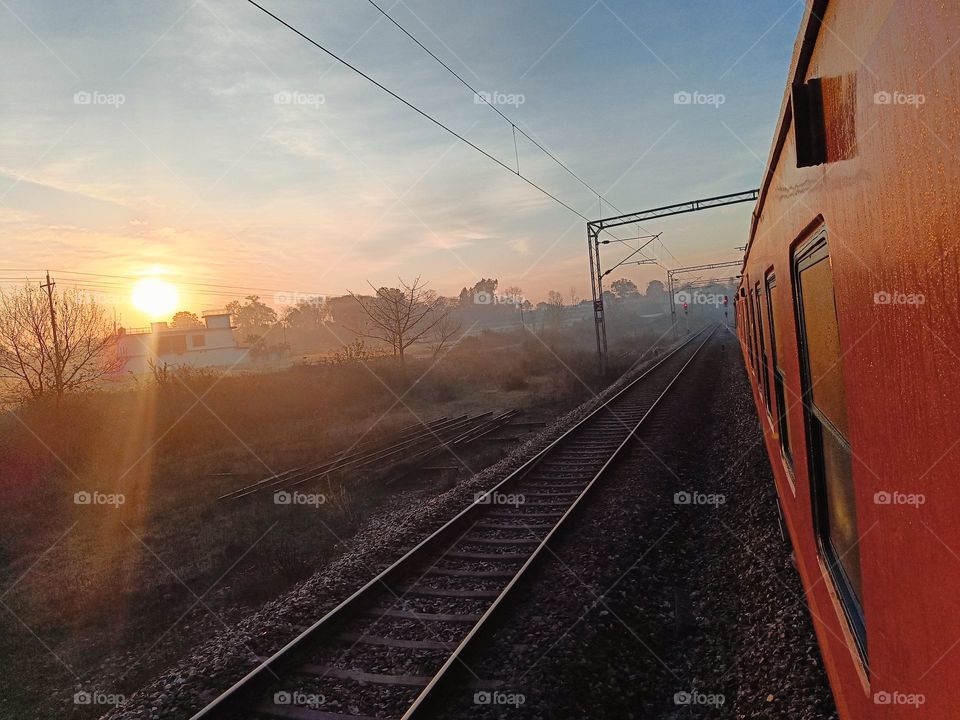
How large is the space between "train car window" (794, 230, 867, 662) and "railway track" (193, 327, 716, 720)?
2938 mm

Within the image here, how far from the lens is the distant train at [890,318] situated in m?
0.98

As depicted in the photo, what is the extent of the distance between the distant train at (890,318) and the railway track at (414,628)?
3.18 m

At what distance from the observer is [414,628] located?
17.5 feet

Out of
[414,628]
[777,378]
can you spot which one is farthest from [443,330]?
[777,378]

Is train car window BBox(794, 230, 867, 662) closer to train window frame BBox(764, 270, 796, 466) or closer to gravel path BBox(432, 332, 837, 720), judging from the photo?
train window frame BBox(764, 270, 796, 466)

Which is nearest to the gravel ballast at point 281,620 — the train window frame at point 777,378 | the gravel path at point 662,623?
the gravel path at point 662,623

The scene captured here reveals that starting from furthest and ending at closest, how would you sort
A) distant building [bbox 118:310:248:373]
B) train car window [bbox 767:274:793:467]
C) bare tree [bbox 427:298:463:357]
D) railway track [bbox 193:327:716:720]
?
distant building [bbox 118:310:248:373], bare tree [bbox 427:298:463:357], train car window [bbox 767:274:793:467], railway track [bbox 193:327:716:720]

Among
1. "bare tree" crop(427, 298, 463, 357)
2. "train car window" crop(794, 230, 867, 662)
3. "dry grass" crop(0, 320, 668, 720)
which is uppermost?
"bare tree" crop(427, 298, 463, 357)

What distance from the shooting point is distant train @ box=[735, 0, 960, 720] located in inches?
38.4

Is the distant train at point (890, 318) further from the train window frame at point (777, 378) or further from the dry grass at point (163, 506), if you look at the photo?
the dry grass at point (163, 506)

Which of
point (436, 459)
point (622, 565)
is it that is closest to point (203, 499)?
point (436, 459)

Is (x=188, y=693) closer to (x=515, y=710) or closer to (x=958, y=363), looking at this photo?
(x=515, y=710)

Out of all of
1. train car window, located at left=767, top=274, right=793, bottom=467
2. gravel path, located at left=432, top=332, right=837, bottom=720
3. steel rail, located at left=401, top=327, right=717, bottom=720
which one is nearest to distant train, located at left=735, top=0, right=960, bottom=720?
gravel path, located at left=432, top=332, right=837, bottom=720

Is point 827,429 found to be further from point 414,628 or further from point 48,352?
point 48,352
